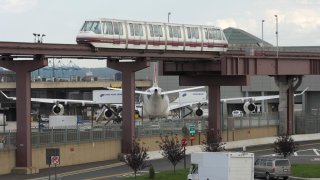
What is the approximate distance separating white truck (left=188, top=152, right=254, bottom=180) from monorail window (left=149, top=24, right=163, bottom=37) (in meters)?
24.5

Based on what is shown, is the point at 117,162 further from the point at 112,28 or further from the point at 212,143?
the point at 112,28

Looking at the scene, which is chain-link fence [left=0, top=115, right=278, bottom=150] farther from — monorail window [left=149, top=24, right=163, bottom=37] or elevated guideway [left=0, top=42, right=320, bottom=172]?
monorail window [left=149, top=24, right=163, bottom=37]

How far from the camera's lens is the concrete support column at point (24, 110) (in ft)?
A: 185

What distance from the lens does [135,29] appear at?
210 feet

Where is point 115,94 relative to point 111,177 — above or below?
above

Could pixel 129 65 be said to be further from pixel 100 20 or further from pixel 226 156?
pixel 226 156

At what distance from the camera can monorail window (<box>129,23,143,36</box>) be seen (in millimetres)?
63591

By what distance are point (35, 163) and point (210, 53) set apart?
76.2 ft

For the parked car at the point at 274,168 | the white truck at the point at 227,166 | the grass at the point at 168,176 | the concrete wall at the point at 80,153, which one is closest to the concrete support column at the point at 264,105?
the concrete wall at the point at 80,153

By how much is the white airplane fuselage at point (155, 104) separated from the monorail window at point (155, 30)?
68.9 feet

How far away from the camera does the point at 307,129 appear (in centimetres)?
9612

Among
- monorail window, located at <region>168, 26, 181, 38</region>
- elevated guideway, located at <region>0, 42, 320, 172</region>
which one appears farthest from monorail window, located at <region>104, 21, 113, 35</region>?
monorail window, located at <region>168, 26, 181, 38</region>

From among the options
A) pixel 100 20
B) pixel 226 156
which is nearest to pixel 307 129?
pixel 100 20

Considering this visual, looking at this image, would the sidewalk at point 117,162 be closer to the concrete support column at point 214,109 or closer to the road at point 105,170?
the road at point 105,170
